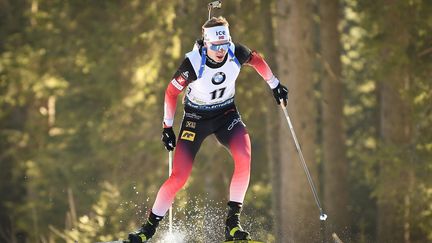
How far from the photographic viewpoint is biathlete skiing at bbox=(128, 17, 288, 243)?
28.6ft

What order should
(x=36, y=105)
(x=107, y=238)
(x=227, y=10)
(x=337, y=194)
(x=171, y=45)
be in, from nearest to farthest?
1. (x=107, y=238)
2. (x=227, y=10)
3. (x=171, y=45)
4. (x=337, y=194)
5. (x=36, y=105)

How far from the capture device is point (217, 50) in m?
8.66

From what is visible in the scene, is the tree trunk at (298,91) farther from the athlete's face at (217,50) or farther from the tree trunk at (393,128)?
the athlete's face at (217,50)

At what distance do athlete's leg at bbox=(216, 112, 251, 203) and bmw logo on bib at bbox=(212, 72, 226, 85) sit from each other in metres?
0.53

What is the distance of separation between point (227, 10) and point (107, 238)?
560 centimetres

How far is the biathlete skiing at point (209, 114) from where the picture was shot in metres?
8.72

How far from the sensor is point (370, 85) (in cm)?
2466

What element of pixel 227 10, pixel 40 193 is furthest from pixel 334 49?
pixel 40 193

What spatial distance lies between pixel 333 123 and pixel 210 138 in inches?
137

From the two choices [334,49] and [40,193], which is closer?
[334,49]

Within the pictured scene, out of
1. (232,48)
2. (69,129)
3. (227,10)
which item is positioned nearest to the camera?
(232,48)

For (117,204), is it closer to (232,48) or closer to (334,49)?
(334,49)

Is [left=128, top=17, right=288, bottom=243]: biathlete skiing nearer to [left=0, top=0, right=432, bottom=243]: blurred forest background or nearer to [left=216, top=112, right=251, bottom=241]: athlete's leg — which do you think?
[left=216, top=112, right=251, bottom=241]: athlete's leg

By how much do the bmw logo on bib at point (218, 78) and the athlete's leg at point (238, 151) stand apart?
0.53 meters
